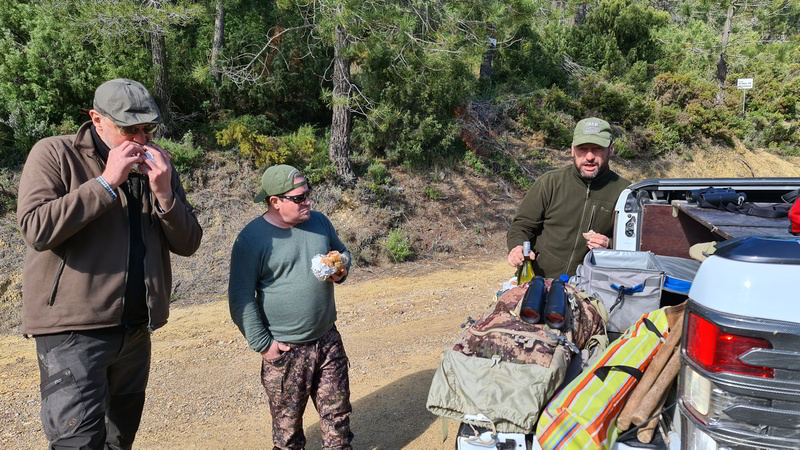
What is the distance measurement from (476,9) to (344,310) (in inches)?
215

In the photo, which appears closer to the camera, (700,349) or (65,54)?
(700,349)

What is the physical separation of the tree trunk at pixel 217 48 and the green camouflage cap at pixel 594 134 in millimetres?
9537

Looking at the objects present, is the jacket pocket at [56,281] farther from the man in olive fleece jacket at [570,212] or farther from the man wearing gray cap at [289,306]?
the man in olive fleece jacket at [570,212]

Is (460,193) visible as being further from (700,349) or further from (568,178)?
(700,349)

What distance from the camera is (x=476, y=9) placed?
9.46 m

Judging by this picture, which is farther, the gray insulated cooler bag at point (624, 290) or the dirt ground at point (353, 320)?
the dirt ground at point (353, 320)

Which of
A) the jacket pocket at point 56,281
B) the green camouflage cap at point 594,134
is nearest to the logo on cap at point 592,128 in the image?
the green camouflage cap at point 594,134

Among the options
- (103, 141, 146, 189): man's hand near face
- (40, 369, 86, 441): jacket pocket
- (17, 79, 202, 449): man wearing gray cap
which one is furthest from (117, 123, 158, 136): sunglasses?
(40, 369, 86, 441): jacket pocket

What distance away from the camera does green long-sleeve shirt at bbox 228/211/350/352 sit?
327 cm

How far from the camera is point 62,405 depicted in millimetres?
2646

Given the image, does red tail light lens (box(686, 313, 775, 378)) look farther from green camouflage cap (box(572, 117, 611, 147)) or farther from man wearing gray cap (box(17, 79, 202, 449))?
man wearing gray cap (box(17, 79, 202, 449))

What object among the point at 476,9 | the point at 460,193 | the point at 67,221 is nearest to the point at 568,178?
the point at 67,221

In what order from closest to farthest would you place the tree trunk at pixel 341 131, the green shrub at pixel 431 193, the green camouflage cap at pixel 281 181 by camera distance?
the green camouflage cap at pixel 281 181 < the tree trunk at pixel 341 131 < the green shrub at pixel 431 193

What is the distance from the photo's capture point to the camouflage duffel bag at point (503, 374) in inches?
91.9
